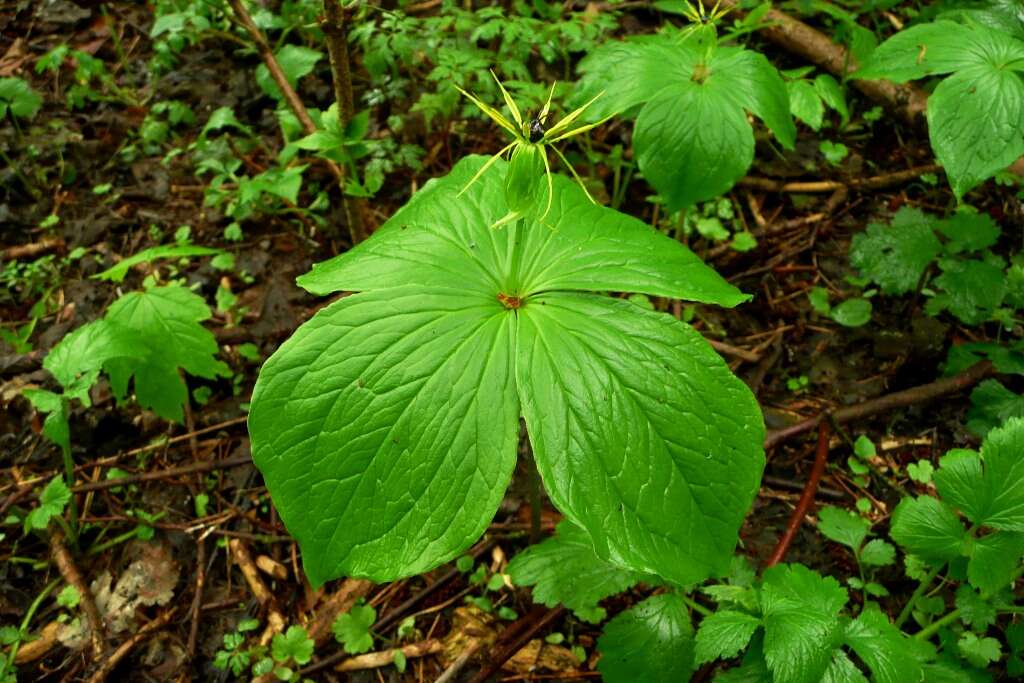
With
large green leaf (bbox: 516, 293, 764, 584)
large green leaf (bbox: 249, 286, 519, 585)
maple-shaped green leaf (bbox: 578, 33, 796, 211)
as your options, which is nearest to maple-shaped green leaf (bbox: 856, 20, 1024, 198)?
maple-shaped green leaf (bbox: 578, 33, 796, 211)

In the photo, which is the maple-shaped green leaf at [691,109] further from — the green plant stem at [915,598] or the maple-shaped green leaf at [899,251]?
the green plant stem at [915,598]

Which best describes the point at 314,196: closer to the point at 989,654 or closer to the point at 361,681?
the point at 361,681

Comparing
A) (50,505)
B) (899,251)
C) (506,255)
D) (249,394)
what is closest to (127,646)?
(50,505)

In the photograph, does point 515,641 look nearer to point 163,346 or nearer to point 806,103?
point 163,346

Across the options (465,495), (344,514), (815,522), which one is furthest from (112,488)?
(815,522)

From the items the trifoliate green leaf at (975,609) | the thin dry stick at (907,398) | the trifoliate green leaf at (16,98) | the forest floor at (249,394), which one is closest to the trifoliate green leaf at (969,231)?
the forest floor at (249,394)
